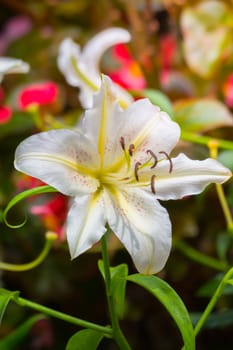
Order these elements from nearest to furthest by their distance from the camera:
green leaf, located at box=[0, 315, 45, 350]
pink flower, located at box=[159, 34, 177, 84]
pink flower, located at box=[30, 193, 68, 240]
A: 1. green leaf, located at box=[0, 315, 45, 350]
2. pink flower, located at box=[30, 193, 68, 240]
3. pink flower, located at box=[159, 34, 177, 84]

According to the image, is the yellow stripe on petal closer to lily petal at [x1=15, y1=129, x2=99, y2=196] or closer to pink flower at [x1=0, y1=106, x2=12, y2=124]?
lily petal at [x1=15, y1=129, x2=99, y2=196]

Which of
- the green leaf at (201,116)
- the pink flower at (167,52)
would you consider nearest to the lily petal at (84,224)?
the green leaf at (201,116)

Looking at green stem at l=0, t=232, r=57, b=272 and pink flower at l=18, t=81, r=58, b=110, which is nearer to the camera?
green stem at l=0, t=232, r=57, b=272

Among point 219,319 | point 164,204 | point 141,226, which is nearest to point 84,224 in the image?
point 141,226

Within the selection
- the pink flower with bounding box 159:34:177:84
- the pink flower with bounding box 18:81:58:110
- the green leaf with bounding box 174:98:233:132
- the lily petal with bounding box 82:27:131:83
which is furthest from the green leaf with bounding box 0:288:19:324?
the pink flower with bounding box 159:34:177:84

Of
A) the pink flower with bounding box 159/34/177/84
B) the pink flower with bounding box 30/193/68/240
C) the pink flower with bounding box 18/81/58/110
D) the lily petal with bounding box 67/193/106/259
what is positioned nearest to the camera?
the lily petal with bounding box 67/193/106/259

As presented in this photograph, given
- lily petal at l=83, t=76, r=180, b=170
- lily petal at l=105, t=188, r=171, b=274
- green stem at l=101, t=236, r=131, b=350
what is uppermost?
lily petal at l=83, t=76, r=180, b=170

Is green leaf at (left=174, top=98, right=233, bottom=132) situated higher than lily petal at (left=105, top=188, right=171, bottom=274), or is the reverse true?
lily petal at (left=105, top=188, right=171, bottom=274)

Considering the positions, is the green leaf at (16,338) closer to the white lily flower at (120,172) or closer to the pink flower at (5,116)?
the white lily flower at (120,172)
